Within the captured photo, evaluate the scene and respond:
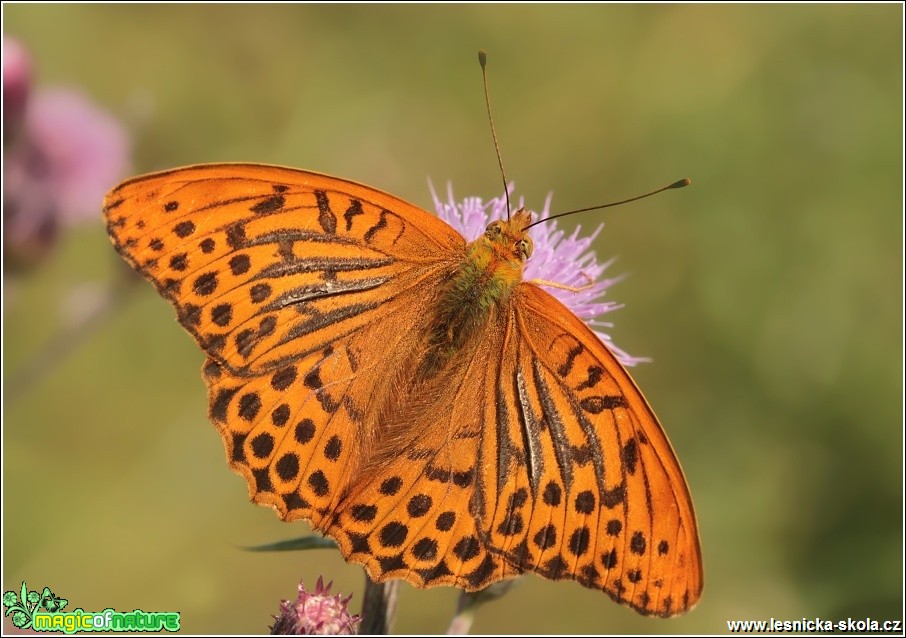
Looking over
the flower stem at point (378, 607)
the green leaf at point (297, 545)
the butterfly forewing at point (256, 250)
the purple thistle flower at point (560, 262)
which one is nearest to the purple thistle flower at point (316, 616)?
the green leaf at point (297, 545)

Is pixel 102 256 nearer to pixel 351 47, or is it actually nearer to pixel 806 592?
pixel 351 47

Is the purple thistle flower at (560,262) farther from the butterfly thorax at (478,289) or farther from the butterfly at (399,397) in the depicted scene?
the butterfly at (399,397)

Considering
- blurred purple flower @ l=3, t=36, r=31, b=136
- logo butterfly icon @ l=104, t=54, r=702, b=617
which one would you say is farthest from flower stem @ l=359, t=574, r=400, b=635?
blurred purple flower @ l=3, t=36, r=31, b=136

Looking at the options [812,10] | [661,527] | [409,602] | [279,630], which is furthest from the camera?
[812,10]

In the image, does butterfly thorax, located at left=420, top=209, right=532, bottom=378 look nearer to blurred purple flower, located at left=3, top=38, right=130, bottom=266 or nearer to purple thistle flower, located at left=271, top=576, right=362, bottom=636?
purple thistle flower, located at left=271, top=576, right=362, bottom=636

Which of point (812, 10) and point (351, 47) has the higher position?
point (812, 10)

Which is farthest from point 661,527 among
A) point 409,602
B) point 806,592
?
point 806,592
